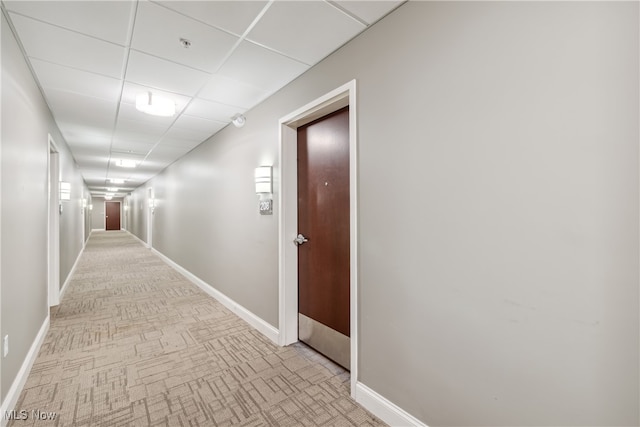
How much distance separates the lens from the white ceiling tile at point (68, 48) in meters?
1.81

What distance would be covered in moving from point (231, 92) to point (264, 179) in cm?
90

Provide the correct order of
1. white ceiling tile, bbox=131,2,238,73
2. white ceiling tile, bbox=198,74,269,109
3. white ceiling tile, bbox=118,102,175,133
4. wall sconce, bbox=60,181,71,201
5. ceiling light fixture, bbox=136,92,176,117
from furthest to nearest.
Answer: wall sconce, bbox=60,181,71,201, white ceiling tile, bbox=118,102,175,133, ceiling light fixture, bbox=136,92,176,117, white ceiling tile, bbox=198,74,269,109, white ceiling tile, bbox=131,2,238,73

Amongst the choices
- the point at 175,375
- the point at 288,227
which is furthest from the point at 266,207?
the point at 175,375

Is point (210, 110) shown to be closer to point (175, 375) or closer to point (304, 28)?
point (304, 28)

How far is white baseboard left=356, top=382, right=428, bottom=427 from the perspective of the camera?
1.60 m

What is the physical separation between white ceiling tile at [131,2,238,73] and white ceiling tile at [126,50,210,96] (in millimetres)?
101

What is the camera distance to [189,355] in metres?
2.50

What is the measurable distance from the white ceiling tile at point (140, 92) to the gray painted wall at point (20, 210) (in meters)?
0.65

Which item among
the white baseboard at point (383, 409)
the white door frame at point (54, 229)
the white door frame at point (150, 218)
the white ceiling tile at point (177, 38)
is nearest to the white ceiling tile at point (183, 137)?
the white door frame at point (54, 229)

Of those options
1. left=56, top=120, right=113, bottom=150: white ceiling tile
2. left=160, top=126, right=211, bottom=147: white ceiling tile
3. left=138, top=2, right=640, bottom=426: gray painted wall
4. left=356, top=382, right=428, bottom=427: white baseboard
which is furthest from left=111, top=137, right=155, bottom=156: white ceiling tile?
left=356, top=382, right=428, bottom=427: white baseboard

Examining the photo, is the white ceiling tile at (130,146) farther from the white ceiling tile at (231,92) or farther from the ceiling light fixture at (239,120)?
the white ceiling tile at (231,92)

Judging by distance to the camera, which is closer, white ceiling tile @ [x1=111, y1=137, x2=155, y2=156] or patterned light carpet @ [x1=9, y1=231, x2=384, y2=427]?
patterned light carpet @ [x1=9, y1=231, x2=384, y2=427]

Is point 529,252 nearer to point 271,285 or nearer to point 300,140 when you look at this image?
point 300,140

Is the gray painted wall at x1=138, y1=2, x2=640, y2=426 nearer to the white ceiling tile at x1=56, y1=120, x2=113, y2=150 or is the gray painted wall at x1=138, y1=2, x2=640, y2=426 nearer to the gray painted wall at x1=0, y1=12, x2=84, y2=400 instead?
the gray painted wall at x1=0, y1=12, x2=84, y2=400
